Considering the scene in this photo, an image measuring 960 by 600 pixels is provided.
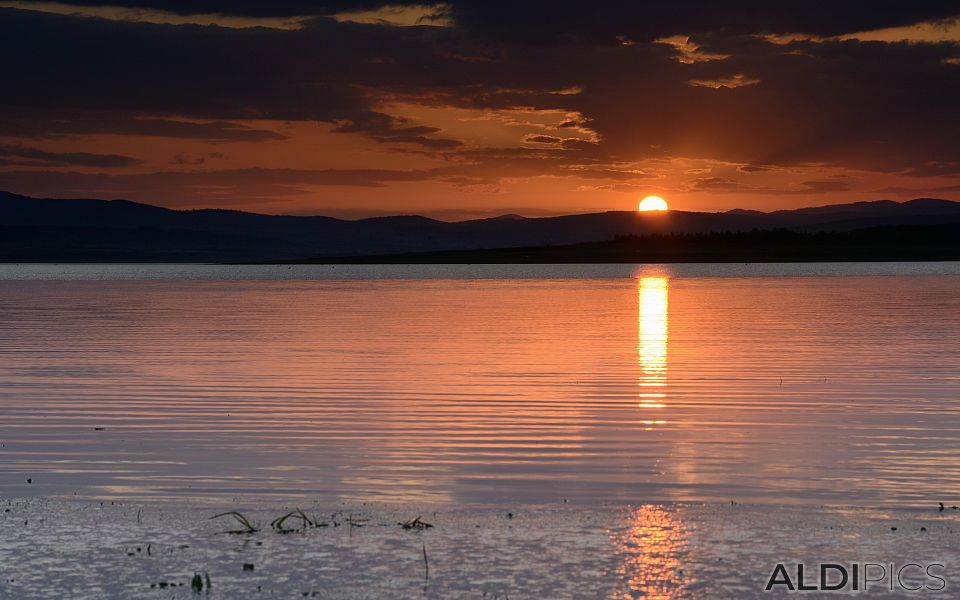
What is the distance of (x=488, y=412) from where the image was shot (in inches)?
816

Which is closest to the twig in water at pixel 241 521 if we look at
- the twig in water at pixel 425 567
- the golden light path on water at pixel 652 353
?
the twig in water at pixel 425 567

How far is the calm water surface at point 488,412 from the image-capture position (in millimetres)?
14391

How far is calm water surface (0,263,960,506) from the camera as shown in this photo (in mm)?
14391

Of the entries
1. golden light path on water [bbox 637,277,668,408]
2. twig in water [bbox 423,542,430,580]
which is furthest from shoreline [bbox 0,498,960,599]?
golden light path on water [bbox 637,277,668,408]

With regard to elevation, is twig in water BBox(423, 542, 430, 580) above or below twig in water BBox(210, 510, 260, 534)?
below

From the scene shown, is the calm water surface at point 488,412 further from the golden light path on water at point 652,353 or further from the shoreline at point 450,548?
the shoreline at point 450,548

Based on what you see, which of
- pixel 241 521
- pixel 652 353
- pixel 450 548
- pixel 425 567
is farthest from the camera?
pixel 652 353

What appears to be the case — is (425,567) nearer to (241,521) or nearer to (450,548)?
(450,548)

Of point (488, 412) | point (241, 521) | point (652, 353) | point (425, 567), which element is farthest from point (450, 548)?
point (652, 353)

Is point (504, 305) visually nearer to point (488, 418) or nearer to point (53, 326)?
point (53, 326)

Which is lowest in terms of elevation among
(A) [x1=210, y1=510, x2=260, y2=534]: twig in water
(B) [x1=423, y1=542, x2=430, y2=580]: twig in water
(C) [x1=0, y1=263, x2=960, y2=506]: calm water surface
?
(B) [x1=423, y1=542, x2=430, y2=580]: twig in water

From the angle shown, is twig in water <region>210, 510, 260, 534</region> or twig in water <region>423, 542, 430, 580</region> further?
twig in water <region>210, 510, 260, 534</region>

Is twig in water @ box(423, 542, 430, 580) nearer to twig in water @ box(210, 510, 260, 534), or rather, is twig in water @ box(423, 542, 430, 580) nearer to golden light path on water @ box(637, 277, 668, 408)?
twig in water @ box(210, 510, 260, 534)

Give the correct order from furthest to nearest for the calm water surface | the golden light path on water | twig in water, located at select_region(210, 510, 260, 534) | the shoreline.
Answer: the golden light path on water
the calm water surface
twig in water, located at select_region(210, 510, 260, 534)
the shoreline
